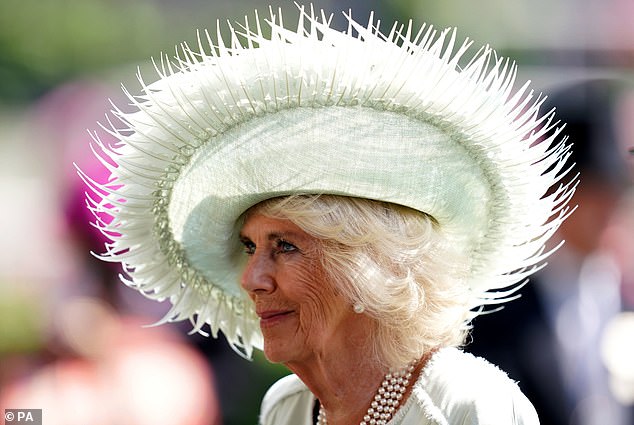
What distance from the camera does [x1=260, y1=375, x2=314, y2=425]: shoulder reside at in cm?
307

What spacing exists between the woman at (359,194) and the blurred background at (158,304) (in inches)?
54.2

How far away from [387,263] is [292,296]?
278 millimetres

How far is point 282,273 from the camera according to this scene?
2676 mm

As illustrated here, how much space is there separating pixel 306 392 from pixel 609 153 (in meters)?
2.28

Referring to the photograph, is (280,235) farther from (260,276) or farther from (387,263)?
(387,263)

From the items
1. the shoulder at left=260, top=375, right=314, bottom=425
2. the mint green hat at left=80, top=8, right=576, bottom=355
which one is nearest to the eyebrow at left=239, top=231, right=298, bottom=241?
the mint green hat at left=80, top=8, right=576, bottom=355

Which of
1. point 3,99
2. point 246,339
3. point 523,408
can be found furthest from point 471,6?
point 523,408

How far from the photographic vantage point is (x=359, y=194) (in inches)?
101

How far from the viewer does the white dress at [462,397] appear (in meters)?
2.50

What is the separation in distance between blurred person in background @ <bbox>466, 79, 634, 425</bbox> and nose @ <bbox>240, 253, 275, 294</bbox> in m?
1.57

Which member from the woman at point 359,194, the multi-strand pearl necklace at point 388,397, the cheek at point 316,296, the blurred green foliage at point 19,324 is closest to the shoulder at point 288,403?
the woman at point 359,194

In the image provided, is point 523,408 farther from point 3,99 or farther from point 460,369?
point 3,99

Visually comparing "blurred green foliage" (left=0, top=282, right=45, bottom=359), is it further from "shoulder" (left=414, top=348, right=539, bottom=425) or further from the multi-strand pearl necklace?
"shoulder" (left=414, top=348, right=539, bottom=425)

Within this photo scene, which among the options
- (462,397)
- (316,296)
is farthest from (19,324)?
(462,397)
